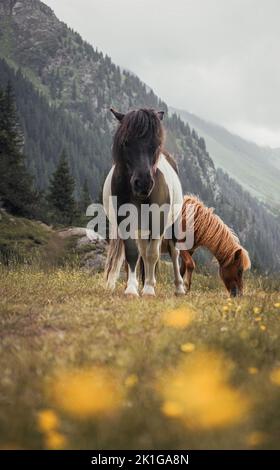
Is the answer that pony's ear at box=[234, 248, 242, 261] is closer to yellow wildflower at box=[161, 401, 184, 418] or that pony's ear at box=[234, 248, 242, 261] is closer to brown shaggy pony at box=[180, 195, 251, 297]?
→ brown shaggy pony at box=[180, 195, 251, 297]

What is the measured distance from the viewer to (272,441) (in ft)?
6.56

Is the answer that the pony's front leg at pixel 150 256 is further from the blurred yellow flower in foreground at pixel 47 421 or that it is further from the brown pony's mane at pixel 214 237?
the blurred yellow flower in foreground at pixel 47 421

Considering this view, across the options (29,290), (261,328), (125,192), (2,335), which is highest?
(125,192)

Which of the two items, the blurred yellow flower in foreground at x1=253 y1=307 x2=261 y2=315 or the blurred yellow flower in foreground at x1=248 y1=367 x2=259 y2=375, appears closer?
the blurred yellow flower in foreground at x1=248 y1=367 x2=259 y2=375

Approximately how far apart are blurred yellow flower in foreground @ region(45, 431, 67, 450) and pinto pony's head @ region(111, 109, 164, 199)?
4.66 m

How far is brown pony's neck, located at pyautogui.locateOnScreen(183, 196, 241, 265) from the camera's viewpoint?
8.92 m

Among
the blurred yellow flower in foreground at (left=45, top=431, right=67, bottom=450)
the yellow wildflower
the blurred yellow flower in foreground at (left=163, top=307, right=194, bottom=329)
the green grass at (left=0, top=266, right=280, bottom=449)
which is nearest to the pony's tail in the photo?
the green grass at (left=0, top=266, right=280, bottom=449)

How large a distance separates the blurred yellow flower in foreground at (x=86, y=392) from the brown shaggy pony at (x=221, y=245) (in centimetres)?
606

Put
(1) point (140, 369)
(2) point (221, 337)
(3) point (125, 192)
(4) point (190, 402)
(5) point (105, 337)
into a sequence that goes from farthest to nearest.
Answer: (3) point (125, 192)
(5) point (105, 337)
(2) point (221, 337)
(1) point (140, 369)
(4) point (190, 402)

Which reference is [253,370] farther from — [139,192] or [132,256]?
[132,256]

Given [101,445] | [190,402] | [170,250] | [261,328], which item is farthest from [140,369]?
[170,250]

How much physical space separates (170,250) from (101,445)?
23.3 ft

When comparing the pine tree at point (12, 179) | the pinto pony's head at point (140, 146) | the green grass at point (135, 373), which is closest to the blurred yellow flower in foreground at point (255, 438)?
the green grass at point (135, 373)
